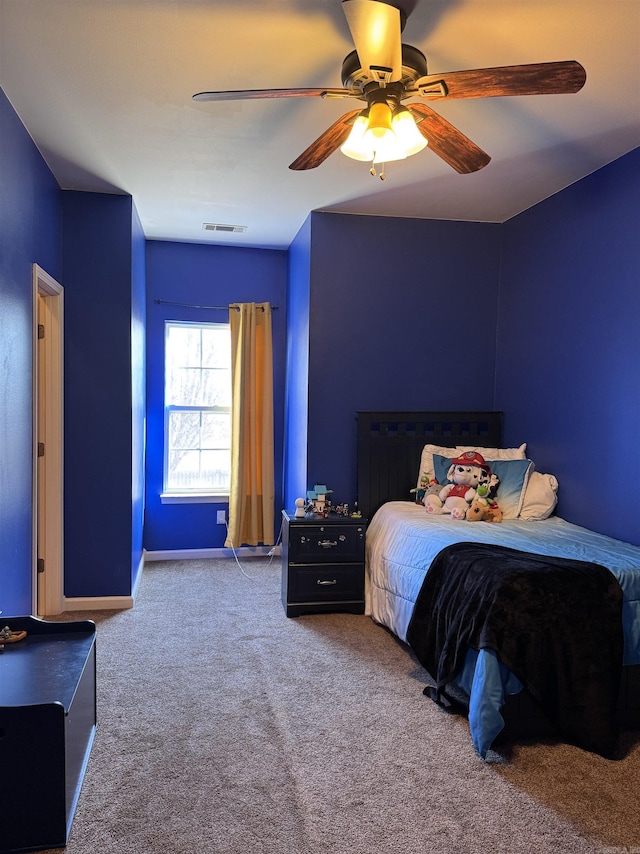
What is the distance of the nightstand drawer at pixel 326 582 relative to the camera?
12.5ft

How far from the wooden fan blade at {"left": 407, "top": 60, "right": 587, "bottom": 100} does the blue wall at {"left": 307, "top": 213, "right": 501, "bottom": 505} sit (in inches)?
89.2

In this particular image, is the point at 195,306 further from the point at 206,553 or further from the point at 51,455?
the point at 206,553

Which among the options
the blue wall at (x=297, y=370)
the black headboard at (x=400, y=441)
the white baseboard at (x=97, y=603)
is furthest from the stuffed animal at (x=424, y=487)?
the white baseboard at (x=97, y=603)

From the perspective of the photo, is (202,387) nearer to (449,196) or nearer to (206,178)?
(206,178)

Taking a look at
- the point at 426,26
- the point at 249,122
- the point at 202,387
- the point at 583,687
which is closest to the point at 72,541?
the point at 202,387

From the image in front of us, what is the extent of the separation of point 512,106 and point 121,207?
7.92 ft

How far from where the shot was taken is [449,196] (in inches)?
153

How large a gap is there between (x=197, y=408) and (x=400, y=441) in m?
1.89

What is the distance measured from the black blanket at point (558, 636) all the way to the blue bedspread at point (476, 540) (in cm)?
8

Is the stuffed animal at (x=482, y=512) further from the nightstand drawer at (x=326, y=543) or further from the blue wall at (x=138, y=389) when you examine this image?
the blue wall at (x=138, y=389)

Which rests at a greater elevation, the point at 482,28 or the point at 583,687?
the point at 482,28

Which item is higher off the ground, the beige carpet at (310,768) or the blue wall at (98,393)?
the blue wall at (98,393)

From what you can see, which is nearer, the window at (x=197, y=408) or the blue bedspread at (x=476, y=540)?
the blue bedspread at (x=476, y=540)

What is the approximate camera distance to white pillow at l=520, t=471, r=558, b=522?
3.66 metres
